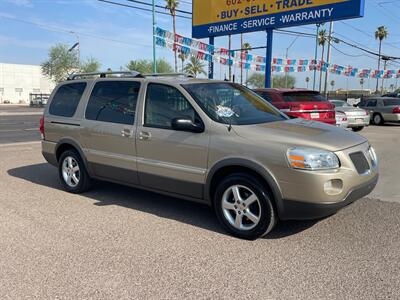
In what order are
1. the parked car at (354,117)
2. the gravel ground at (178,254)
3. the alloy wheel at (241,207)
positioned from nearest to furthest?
1. the gravel ground at (178,254)
2. the alloy wheel at (241,207)
3. the parked car at (354,117)

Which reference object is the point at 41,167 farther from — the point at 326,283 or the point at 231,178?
the point at 326,283

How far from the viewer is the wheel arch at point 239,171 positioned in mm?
4090

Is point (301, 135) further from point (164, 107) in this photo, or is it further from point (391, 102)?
point (391, 102)

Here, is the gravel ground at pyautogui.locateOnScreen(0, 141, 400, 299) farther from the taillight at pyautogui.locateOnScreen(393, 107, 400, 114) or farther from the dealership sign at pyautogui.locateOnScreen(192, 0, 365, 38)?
the taillight at pyautogui.locateOnScreen(393, 107, 400, 114)

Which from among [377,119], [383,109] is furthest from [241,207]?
[377,119]

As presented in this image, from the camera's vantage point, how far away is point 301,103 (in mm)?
10148

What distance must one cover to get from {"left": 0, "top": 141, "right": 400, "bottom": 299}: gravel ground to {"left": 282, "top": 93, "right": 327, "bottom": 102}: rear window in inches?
191

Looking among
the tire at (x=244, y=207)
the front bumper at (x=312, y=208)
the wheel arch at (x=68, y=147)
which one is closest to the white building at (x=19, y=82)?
the wheel arch at (x=68, y=147)

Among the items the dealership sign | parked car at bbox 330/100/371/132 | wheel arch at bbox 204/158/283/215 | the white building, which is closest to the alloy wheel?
wheel arch at bbox 204/158/283/215

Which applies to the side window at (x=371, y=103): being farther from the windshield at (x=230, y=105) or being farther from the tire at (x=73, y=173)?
the tire at (x=73, y=173)

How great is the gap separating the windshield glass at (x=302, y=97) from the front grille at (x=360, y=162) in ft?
19.4

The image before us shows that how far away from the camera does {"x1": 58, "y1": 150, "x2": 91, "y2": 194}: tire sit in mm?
6127

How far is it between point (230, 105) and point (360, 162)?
5.45 ft

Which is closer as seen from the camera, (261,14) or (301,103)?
(301,103)
